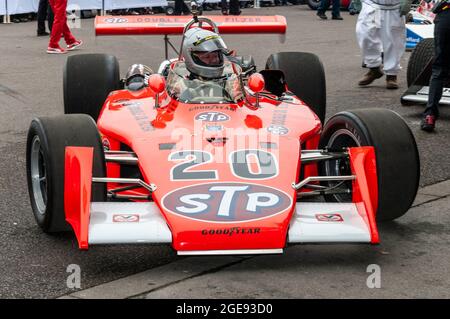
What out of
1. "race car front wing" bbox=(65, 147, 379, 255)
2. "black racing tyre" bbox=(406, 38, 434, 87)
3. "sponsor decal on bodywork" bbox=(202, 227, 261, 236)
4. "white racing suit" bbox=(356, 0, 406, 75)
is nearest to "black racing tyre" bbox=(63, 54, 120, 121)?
"race car front wing" bbox=(65, 147, 379, 255)

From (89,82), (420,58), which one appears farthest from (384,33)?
(89,82)

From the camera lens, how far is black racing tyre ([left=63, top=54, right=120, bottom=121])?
782 centimetres

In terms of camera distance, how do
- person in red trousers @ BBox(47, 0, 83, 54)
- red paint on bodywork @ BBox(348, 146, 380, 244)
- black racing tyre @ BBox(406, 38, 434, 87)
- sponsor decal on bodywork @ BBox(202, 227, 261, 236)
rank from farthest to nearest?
person in red trousers @ BBox(47, 0, 83, 54)
black racing tyre @ BBox(406, 38, 434, 87)
red paint on bodywork @ BBox(348, 146, 380, 244)
sponsor decal on bodywork @ BBox(202, 227, 261, 236)

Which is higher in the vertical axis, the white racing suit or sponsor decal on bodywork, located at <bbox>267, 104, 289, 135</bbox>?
sponsor decal on bodywork, located at <bbox>267, 104, 289, 135</bbox>

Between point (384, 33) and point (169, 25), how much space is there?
4017mm

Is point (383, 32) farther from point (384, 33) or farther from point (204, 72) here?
point (204, 72)

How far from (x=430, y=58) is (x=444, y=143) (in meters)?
1.79

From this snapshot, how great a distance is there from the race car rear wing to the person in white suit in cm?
310

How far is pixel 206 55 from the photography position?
257 inches

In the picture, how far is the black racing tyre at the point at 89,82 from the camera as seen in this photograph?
782 cm

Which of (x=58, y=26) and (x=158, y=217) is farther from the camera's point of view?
(x=58, y=26)

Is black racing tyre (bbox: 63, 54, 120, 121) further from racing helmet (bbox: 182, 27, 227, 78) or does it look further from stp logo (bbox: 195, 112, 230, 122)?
stp logo (bbox: 195, 112, 230, 122)

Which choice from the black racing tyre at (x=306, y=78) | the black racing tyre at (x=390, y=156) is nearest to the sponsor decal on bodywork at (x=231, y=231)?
the black racing tyre at (x=390, y=156)

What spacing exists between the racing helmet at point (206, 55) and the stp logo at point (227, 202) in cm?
148
